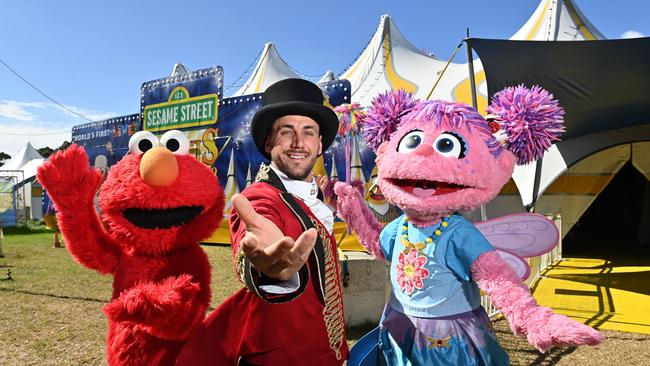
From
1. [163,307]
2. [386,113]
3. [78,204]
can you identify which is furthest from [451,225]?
[78,204]

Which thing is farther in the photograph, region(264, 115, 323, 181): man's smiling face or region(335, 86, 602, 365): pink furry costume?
region(335, 86, 602, 365): pink furry costume

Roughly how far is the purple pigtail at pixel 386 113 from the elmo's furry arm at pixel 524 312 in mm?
798

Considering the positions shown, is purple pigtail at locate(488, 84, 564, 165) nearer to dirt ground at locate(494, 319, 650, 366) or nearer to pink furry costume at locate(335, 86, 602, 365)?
pink furry costume at locate(335, 86, 602, 365)

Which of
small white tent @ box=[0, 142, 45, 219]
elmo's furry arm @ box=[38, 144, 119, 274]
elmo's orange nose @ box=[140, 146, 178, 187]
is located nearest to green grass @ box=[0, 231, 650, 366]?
elmo's furry arm @ box=[38, 144, 119, 274]

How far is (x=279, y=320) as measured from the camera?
129 centimetres

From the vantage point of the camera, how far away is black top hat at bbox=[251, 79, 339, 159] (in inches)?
59.9

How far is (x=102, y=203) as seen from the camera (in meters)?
1.97

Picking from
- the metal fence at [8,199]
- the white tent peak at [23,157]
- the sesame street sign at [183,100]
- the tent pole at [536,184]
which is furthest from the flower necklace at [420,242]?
the white tent peak at [23,157]

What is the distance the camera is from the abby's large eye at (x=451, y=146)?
1794mm

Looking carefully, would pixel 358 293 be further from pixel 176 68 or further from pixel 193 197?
pixel 176 68

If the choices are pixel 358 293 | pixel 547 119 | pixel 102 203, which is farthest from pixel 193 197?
pixel 358 293

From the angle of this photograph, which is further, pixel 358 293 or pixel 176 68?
pixel 176 68

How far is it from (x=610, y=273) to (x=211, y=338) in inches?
316

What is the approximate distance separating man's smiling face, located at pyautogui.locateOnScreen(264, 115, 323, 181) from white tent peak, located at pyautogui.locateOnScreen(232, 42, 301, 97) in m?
11.7
